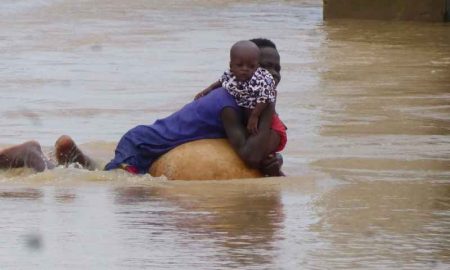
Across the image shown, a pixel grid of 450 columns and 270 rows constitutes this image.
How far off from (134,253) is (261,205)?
61.0 inches

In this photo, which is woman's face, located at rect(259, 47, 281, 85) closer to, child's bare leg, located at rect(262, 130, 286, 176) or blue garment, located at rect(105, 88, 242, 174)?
blue garment, located at rect(105, 88, 242, 174)

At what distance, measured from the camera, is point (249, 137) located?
9.00m

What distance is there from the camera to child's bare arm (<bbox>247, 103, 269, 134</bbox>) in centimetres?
893

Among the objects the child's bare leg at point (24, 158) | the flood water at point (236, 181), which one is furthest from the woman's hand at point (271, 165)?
the child's bare leg at point (24, 158)

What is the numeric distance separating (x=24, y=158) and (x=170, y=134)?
0.97 metres

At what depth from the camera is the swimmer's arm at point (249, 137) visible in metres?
8.96

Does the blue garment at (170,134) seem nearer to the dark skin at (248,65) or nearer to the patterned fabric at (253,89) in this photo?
the patterned fabric at (253,89)

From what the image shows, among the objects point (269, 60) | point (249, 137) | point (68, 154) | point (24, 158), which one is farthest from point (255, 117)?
point (24, 158)

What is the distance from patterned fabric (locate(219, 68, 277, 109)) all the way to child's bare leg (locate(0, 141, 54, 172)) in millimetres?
1301

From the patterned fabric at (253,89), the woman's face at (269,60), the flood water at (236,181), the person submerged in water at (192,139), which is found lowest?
the flood water at (236,181)

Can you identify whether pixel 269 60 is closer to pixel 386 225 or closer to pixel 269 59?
pixel 269 59

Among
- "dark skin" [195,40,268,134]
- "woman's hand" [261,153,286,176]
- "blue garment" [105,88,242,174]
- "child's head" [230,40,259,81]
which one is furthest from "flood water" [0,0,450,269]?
"child's head" [230,40,259,81]

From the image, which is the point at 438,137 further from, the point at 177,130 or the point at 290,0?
the point at 290,0

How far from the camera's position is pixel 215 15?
23750mm
